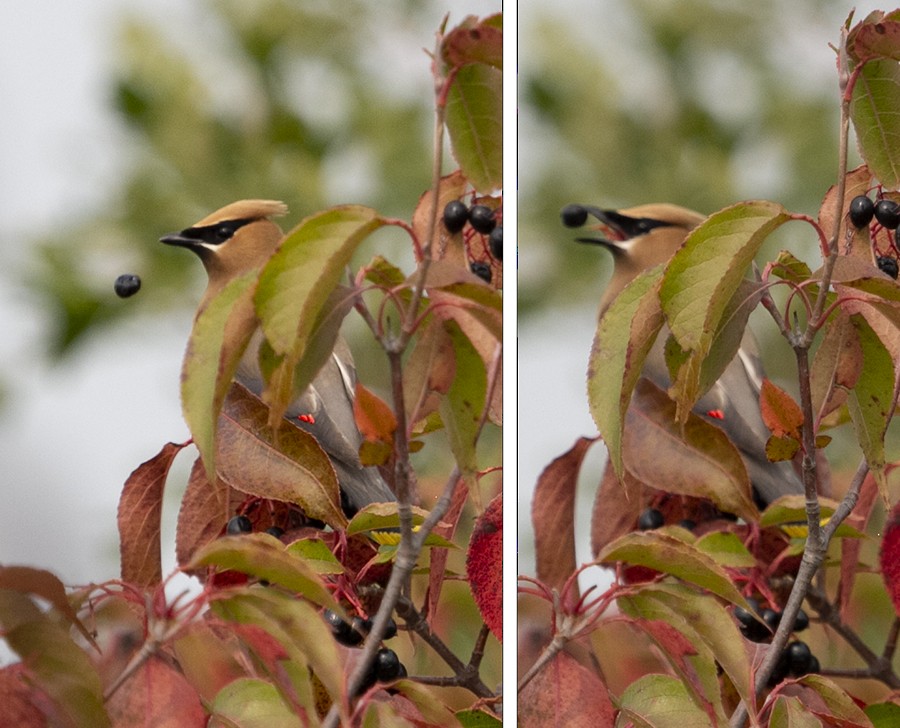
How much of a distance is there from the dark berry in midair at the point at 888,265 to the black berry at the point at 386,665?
628mm

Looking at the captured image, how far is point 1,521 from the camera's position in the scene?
126 centimetres

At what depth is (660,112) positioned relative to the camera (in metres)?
1.43

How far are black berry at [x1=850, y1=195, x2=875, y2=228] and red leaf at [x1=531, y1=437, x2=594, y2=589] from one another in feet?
1.16

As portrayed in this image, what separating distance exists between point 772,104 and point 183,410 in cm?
69

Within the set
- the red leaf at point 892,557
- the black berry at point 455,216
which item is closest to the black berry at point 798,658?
the red leaf at point 892,557

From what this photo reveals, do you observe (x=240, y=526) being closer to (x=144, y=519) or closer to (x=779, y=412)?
(x=144, y=519)

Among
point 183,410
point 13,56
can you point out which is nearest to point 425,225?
point 183,410

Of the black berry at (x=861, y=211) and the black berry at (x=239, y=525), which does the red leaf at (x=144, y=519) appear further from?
the black berry at (x=861, y=211)

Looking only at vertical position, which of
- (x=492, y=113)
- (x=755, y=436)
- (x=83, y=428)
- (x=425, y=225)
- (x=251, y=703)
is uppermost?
(x=492, y=113)

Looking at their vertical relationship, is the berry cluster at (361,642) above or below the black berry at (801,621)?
above

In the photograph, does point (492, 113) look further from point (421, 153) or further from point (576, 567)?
point (576, 567)

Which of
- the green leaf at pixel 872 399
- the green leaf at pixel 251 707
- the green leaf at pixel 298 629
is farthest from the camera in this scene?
the green leaf at pixel 872 399

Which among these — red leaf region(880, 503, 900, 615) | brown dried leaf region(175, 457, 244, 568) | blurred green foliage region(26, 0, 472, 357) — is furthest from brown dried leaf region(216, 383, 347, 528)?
red leaf region(880, 503, 900, 615)

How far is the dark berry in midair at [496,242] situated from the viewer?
139cm
